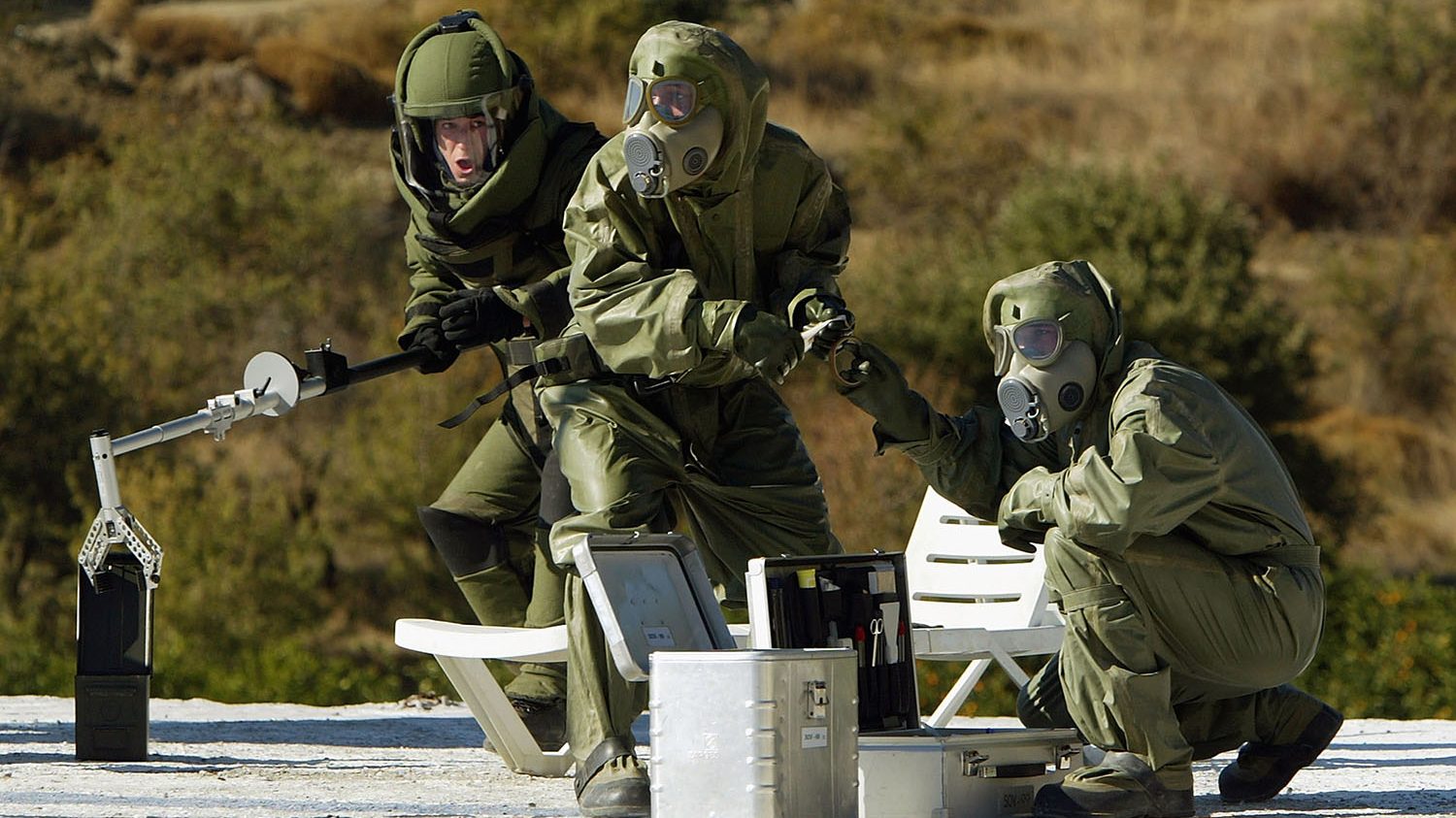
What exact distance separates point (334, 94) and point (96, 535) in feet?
85.5

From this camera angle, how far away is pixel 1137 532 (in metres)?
4.05

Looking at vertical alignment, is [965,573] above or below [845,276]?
below

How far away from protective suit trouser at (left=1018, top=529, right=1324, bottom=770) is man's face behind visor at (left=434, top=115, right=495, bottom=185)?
212cm

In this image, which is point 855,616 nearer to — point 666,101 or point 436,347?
point 666,101

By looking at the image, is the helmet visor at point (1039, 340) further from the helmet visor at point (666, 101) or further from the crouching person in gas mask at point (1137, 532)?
the helmet visor at point (666, 101)

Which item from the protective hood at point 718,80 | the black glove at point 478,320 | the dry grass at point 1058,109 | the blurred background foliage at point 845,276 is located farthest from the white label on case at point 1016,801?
the dry grass at point 1058,109

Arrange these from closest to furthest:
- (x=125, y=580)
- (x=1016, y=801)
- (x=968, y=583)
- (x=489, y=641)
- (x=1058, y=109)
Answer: (x=1016, y=801)
(x=489, y=641)
(x=125, y=580)
(x=968, y=583)
(x=1058, y=109)

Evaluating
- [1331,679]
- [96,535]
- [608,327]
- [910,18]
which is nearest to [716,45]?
[608,327]

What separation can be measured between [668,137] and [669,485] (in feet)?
2.72

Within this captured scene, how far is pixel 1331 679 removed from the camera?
9.68 m

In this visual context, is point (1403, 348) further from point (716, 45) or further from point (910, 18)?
point (716, 45)

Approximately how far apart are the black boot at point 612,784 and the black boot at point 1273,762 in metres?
1.36

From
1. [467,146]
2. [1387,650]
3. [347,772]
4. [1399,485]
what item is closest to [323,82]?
[1399,485]

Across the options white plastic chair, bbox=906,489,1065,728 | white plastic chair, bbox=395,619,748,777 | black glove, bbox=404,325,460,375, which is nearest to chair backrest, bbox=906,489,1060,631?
white plastic chair, bbox=906,489,1065,728
